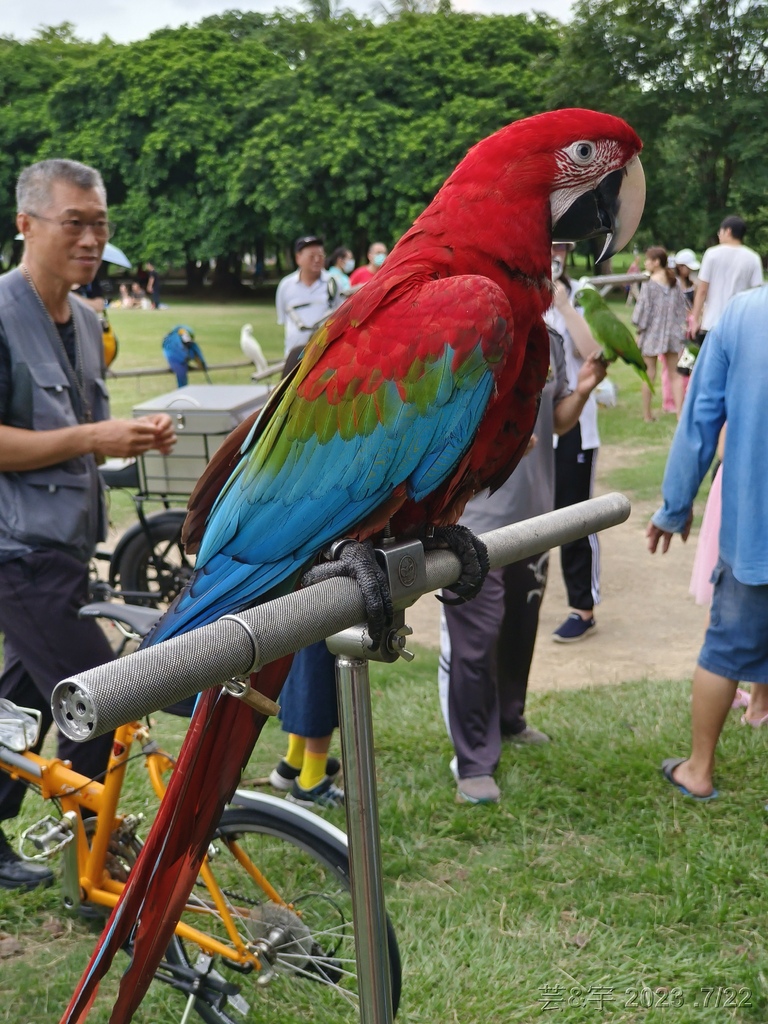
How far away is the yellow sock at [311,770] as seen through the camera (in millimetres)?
2768

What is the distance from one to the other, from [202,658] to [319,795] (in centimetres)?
212

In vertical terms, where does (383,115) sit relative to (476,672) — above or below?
above

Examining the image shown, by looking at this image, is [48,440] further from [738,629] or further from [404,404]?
[738,629]

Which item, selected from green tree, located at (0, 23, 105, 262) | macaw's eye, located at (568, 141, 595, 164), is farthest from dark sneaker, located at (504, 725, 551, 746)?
green tree, located at (0, 23, 105, 262)

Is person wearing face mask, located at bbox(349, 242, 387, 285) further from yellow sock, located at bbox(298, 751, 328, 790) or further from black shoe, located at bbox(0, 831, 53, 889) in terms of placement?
black shoe, located at bbox(0, 831, 53, 889)

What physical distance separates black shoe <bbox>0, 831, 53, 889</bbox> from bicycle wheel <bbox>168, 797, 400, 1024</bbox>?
517 millimetres

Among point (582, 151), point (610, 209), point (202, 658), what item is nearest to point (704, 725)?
point (610, 209)

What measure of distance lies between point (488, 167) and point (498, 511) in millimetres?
1420

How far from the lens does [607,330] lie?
2.97 m

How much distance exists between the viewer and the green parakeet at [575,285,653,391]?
9.65 ft

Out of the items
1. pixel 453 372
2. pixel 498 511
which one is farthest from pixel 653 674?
pixel 453 372

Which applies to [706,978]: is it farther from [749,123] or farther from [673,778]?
[749,123]

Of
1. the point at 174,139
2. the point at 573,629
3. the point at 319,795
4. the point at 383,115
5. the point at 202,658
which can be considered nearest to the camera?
the point at 202,658

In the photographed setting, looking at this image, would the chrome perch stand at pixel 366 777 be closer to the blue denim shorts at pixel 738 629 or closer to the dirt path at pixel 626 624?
the blue denim shorts at pixel 738 629
